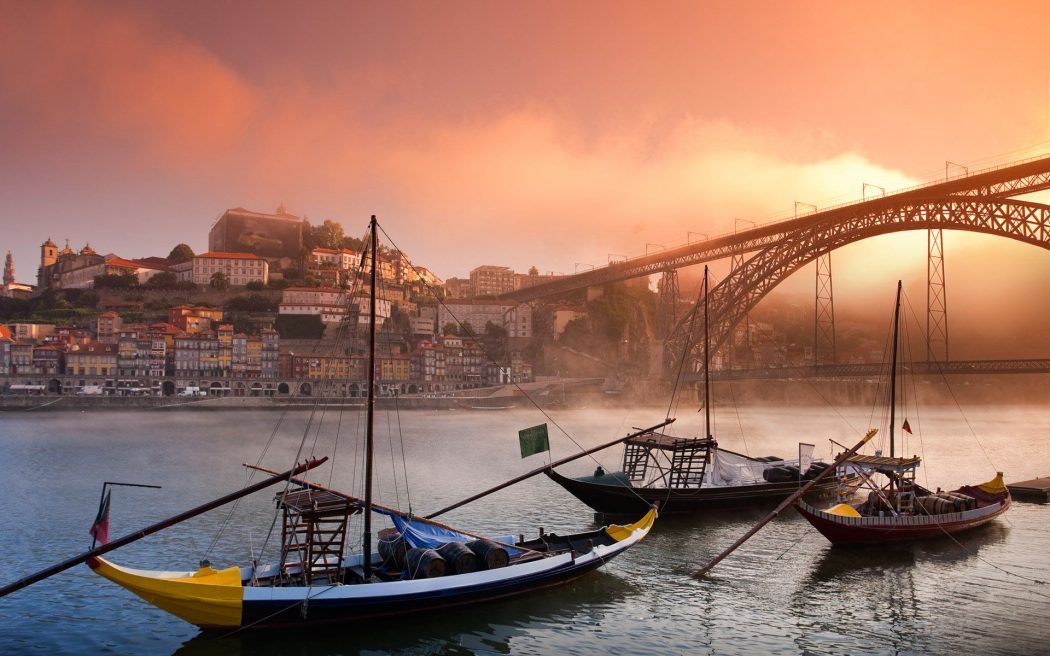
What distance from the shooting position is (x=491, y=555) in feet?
33.8

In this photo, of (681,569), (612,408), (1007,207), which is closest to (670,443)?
(681,569)

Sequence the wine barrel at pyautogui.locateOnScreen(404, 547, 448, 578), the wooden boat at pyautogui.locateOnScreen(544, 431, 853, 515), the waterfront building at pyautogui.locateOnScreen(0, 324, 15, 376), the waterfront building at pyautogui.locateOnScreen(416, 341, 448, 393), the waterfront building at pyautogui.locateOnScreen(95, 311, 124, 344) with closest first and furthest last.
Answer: the wine barrel at pyautogui.locateOnScreen(404, 547, 448, 578) → the wooden boat at pyautogui.locateOnScreen(544, 431, 853, 515) → the waterfront building at pyautogui.locateOnScreen(0, 324, 15, 376) → the waterfront building at pyautogui.locateOnScreen(416, 341, 448, 393) → the waterfront building at pyautogui.locateOnScreen(95, 311, 124, 344)

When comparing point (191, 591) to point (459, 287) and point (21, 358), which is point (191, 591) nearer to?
point (21, 358)

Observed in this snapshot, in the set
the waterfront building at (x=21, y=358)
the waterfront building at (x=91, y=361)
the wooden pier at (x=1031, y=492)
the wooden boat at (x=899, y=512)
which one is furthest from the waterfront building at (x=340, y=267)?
the wooden boat at (x=899, y=512)

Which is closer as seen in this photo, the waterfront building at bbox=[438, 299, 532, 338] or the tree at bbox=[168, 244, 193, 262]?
the waterfront building at bbox=[438, 299, 532, 338]

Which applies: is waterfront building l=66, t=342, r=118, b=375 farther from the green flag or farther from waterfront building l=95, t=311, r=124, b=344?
the green flag

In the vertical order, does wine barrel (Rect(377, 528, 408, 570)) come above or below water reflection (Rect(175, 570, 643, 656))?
above

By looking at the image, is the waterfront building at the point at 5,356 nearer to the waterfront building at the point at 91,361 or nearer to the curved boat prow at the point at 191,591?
the waterfront building at the point at 91,361

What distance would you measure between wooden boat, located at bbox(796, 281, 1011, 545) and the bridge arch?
16.0 meters

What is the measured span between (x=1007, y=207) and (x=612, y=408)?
118ft

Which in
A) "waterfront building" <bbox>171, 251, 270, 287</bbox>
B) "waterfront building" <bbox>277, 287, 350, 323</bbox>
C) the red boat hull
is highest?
"waterfront building" <bbox>171, 251, 270, 287</bbox>

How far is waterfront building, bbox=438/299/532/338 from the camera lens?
288 feet

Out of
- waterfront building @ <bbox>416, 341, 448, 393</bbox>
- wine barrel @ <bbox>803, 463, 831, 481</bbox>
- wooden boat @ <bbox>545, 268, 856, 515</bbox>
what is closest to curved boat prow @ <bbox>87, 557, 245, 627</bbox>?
wooden boat @ <bbox>545, 268, 856, 515</bbox>

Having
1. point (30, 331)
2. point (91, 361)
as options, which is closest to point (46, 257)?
point (30, 331)
